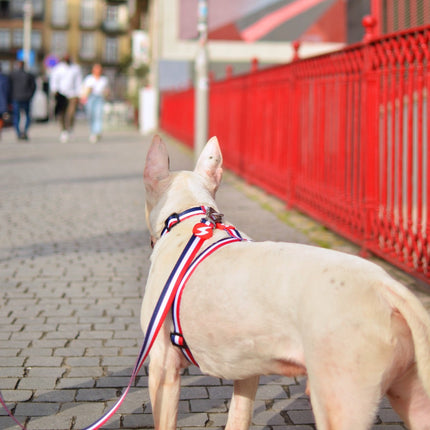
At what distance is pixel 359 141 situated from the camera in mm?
7395

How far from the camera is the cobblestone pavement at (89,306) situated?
370cm

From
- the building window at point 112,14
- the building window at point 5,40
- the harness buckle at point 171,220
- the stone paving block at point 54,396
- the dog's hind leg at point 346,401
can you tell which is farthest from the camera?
the building window at point 112,14

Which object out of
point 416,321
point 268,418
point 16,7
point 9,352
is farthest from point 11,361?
point 16,7

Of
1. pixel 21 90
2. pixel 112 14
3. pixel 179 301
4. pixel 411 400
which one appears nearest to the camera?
pixel 411 400

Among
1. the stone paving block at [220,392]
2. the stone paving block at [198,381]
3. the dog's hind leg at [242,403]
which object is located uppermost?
the dog's hind leg at [242,403]

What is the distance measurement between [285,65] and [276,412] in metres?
7.06

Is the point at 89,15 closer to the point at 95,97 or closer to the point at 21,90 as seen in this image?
the point at 95,97

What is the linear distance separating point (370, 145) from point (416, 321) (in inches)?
191

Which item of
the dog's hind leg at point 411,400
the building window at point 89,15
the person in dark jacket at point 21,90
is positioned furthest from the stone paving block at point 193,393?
the building window at point 89,15

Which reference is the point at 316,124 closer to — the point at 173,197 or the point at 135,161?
the point at 173,197

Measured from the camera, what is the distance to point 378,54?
6855 mm

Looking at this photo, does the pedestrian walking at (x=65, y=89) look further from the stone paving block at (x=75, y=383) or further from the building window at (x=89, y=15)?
the building window at (x=89, y=15)

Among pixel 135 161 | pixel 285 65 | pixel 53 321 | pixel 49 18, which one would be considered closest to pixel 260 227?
pixel 285 65

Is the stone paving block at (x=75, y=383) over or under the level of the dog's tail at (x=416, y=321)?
under
